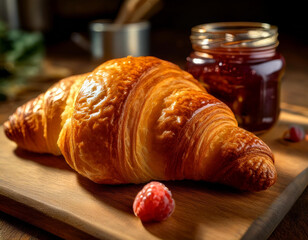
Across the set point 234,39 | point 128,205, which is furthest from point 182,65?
point 128,205

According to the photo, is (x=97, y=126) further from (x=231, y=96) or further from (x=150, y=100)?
(x=231, y=96)

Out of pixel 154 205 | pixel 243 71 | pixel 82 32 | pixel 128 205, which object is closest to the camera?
pixel 154 205

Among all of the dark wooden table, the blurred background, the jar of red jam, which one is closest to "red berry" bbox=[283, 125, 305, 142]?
the jar of red jam

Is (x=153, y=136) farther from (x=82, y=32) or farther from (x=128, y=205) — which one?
(x=82, y=32)

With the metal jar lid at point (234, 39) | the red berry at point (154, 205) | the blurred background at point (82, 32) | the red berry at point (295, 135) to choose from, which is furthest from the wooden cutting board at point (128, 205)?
the blurred background at point (82, 32)

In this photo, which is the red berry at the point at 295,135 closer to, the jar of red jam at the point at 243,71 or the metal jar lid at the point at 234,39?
the jar of red jam at the point at 243,71
